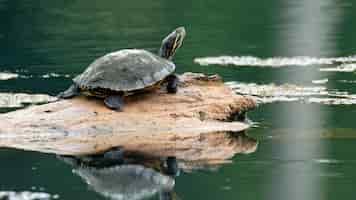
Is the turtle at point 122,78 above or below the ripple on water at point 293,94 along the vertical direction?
above

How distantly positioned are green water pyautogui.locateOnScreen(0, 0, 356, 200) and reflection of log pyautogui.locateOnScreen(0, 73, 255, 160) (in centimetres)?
40

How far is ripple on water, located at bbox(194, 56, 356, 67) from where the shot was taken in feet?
59.0

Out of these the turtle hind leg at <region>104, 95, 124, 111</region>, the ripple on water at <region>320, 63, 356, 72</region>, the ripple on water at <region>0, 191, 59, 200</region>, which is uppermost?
the turtle hind leg at <region>104, 95, 124, 111</region>

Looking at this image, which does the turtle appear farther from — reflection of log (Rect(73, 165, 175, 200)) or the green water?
reflection of log (Rect(73, 165, 175, 200))

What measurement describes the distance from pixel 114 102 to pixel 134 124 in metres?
0.32

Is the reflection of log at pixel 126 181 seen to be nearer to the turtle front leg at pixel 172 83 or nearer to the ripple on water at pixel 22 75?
the turtle front leg at pixel 172 83

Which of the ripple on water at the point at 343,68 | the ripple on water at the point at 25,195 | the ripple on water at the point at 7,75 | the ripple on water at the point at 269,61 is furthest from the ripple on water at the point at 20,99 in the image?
the ripple on water at the point at 25,195

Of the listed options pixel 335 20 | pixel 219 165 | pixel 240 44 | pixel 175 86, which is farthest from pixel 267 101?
pixel 335 20

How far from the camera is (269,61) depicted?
18.6 meters

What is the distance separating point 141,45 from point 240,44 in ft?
5.94

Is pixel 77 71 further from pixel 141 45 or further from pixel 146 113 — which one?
pixel 146 113

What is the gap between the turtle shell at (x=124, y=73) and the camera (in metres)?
11.7

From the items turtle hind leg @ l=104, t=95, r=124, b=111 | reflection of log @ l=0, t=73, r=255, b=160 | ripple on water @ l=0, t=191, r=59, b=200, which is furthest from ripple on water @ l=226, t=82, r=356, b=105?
ripple on water @ l=0, t=191, r=59, b=200

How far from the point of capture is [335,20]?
86.8 feet
